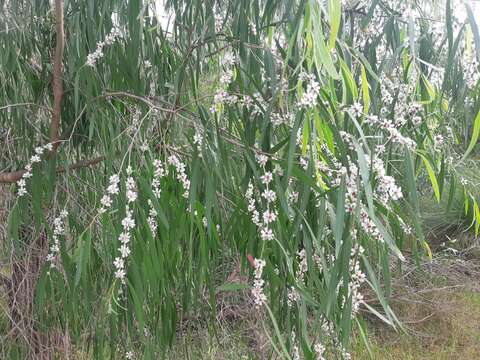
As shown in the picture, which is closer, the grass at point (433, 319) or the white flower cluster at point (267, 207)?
the white flower cluster at point (267, 207)

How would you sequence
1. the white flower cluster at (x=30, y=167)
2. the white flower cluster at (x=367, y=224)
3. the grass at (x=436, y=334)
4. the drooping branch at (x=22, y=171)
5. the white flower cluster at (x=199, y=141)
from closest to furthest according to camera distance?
the white flower cluster at (x=367, y=224) → the white flower cluster at (x=199, y=141) → the white flower cluster at (x=30, y=167) → the drooping branch at (x=22, y=171) → the grass at (x=436, y=334)

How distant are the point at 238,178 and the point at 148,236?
0.89ft

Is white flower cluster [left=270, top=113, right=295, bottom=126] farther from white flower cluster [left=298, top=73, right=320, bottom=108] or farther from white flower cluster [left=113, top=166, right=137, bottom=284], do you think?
white flower cluster [left=113, top=166, right=137, bottom=284]

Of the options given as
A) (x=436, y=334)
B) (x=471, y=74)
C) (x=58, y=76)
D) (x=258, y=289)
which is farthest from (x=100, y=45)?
(x=436, y=334)

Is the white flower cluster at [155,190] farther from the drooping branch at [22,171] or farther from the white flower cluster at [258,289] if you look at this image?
the drooping branch at [22,171]

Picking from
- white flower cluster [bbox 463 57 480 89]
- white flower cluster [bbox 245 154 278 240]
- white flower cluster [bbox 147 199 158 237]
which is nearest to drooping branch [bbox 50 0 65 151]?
white flower cluster [bbox 147 199 158 237]

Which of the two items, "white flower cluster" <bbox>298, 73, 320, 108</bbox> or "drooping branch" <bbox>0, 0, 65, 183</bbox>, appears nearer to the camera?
"white flower cluster" <bbox>298, 73, 320, 108</bbox>

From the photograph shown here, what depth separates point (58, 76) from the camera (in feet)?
4.53

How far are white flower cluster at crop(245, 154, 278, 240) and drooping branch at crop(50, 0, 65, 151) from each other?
0.52 metres

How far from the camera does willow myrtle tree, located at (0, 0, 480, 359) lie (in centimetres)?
99

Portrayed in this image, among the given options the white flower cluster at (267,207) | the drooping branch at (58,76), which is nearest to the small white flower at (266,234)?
the white flower cluster at (267,207)

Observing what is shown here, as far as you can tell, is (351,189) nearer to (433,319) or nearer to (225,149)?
(225,149)

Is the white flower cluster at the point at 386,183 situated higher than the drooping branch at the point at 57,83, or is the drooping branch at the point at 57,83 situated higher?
the drooping branch at the point at 57,83

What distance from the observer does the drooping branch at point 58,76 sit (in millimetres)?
1306
